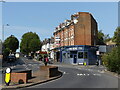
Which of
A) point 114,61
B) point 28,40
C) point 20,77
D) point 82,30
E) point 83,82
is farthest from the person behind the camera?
point 28,40

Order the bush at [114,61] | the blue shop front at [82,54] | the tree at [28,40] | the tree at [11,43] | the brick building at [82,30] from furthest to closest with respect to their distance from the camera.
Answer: the tree at [11,43] → the tree at [28,40] → the brick building at [82,30] → the blue shop front at [82,54] → the bush at [114,61]

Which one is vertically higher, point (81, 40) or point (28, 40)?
point (28, 40)

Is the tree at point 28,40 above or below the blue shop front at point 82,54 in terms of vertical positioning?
above

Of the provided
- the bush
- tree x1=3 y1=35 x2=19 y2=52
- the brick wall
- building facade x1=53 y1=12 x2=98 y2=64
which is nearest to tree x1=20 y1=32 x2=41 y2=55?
tree x1=3 y1=35 x2=19 y2=52

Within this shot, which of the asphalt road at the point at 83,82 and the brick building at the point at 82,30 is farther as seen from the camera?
the brick building at the point at 82,30

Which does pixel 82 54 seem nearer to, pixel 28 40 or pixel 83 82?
pixel 83 82

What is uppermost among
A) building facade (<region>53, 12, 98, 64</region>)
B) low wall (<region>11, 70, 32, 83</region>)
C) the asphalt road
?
building facade (<region>53, 12, 98, 64</region>)

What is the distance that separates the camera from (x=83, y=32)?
57000 mm

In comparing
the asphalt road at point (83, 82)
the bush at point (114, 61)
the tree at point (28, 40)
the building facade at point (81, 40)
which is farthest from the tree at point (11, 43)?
the asphalt road at point (83, 82)

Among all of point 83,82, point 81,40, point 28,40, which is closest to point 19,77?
point 83,82

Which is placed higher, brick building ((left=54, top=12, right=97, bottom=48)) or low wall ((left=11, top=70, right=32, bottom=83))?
brick building ((left=54, top=12, right=97, bottom=48))

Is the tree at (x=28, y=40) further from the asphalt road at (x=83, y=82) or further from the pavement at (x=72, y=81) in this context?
the asphalt road at (x=83, y=82)

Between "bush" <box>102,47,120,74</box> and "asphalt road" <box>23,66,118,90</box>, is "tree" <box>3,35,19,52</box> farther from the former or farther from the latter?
"asphalt road" <box>23,66,118,90</box>

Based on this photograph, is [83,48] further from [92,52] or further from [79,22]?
[79,22]
